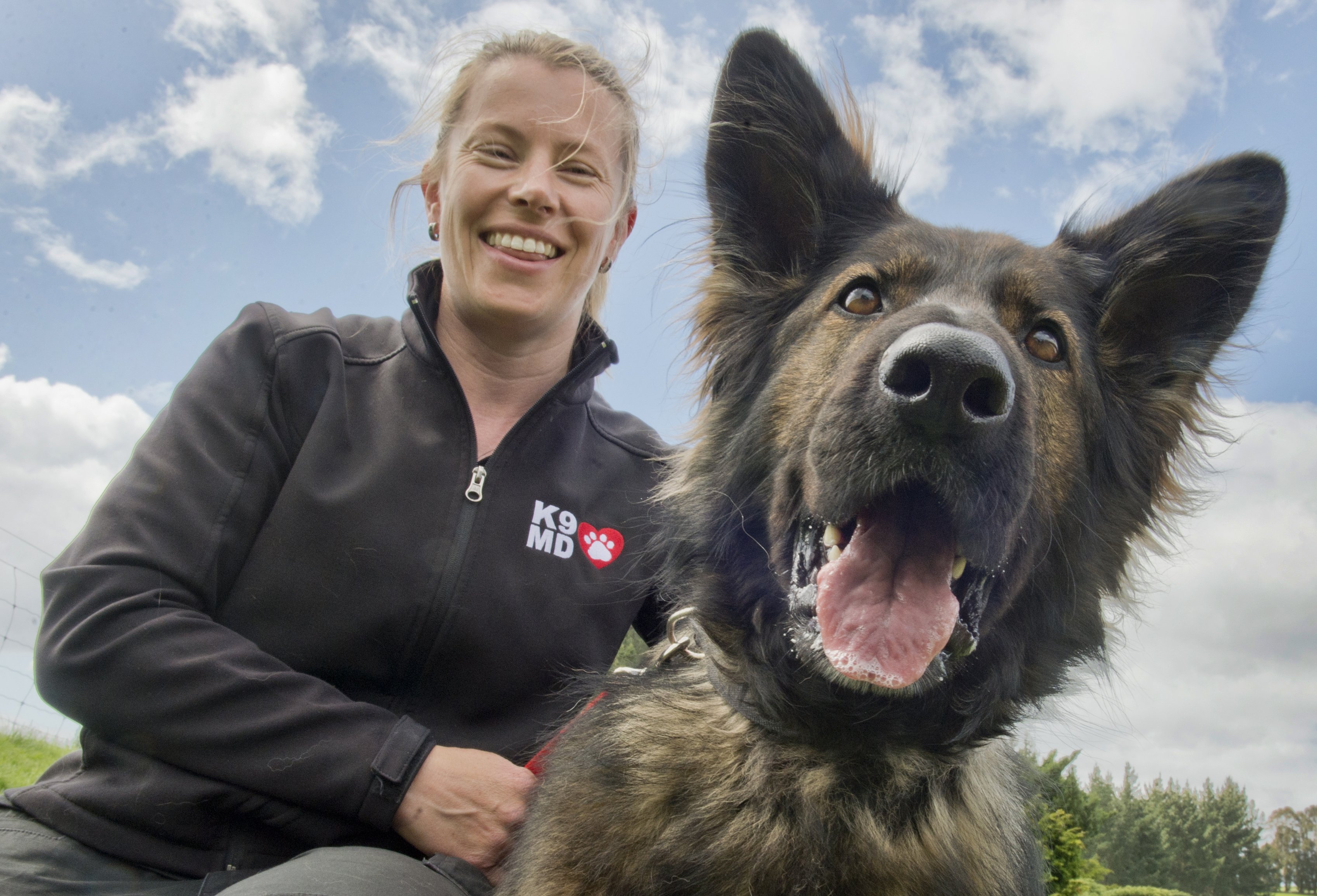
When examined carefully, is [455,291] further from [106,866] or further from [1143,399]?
[1143,399]

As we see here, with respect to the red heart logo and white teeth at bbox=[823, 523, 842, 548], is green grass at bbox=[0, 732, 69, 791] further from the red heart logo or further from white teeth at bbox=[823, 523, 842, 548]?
white teeth at bbox=[823, 523, 842, 548]

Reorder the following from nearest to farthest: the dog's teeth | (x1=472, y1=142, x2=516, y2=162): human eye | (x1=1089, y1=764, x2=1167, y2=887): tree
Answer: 1. the dog's teeth
2. (x1=472, y1=142, x2=516, y2=162): human eye
3. (x1=1089, y1=764, x2=1167, y2=887): tree

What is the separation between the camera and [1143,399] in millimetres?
2795

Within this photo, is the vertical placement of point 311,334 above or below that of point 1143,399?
below

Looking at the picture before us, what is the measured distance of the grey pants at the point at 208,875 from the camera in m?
2.01

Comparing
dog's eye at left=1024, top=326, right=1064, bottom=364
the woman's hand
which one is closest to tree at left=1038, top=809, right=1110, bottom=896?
dog's eye at left=1024, top=326, right=1064, bottom=364

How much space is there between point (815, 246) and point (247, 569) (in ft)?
7.06

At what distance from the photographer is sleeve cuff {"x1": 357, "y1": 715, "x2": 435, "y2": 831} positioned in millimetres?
2266

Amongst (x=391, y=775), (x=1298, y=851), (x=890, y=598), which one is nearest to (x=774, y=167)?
(x=890, y=598)

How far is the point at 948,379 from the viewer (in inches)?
75.2

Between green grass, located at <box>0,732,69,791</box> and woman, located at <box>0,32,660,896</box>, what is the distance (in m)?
7.60

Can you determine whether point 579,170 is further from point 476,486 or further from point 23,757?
point 23,757

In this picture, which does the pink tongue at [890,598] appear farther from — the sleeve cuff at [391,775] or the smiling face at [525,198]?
the smiling face at [525,198]

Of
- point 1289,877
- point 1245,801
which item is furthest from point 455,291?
point 1289,877
